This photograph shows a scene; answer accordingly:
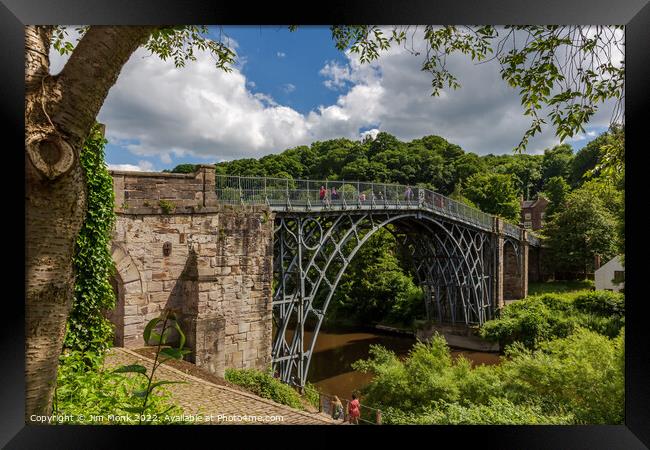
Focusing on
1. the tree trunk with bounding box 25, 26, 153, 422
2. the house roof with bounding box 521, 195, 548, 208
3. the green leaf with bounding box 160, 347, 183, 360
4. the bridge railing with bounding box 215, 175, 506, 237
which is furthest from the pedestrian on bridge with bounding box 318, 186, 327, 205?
the house roof with bounding box 521, 195, 548, 208

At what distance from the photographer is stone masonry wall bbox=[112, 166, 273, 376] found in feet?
23.2

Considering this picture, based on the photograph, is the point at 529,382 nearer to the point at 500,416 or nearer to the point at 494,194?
the point at 500,416

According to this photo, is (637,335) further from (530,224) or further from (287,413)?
(530,224)

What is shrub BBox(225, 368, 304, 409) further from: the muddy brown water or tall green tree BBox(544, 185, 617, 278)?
tall green tree BBox(544, 185, 617, 278)

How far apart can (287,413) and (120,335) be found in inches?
131

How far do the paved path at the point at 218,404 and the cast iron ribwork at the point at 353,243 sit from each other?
3777 millimetres

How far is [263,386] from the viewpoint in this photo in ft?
27.1

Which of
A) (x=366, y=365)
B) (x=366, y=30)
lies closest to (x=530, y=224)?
(x=366, y=365)

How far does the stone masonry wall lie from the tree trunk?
14.6ft

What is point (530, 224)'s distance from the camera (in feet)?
75.2

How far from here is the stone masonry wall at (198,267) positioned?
23.2 feet

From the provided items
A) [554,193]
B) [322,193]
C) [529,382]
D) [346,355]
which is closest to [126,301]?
[322,193]

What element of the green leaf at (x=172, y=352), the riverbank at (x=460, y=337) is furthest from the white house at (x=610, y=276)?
the riverbank at (x=460, y=337)
